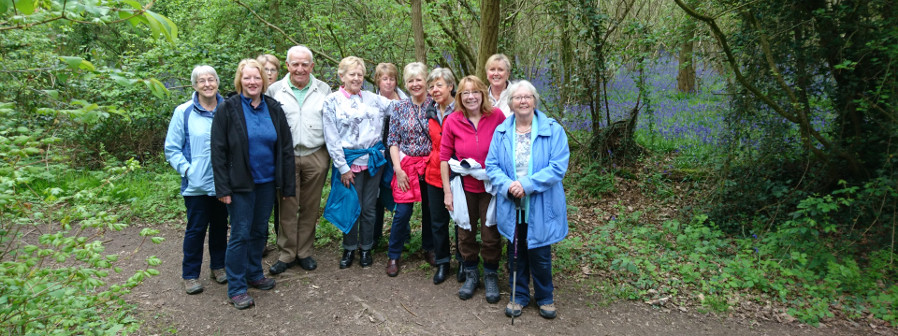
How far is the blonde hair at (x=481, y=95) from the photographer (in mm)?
3971

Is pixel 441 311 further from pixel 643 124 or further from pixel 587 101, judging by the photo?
pixel 643 124

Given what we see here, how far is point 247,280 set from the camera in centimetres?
453

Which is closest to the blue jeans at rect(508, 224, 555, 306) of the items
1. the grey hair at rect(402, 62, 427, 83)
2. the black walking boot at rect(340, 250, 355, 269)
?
the grey hair at rect(402, 62, 427, 83)

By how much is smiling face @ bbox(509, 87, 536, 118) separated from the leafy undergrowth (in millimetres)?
1733

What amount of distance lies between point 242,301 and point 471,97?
237 centimetres

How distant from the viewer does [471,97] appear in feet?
13.1

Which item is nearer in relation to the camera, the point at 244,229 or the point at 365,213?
the point at 244,229

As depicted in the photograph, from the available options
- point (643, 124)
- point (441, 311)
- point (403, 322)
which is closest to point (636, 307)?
point (441, 311)

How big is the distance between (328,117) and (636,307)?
298 centimetres

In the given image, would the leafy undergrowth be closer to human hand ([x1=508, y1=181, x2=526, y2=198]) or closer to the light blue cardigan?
the light blue cardigan

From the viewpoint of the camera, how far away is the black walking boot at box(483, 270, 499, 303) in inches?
167

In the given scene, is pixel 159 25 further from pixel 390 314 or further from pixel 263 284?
pixel 263 284

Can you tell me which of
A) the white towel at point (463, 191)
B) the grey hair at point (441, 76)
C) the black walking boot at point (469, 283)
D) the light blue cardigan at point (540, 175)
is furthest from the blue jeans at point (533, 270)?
the grey hair at point (441, 76)

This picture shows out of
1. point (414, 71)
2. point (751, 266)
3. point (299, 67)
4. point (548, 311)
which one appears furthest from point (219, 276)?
point (751, 266)
